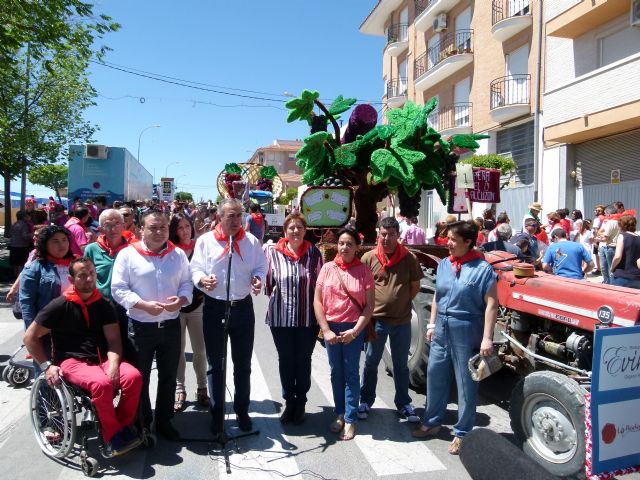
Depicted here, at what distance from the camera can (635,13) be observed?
12.2 meters

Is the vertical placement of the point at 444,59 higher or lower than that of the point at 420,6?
lower

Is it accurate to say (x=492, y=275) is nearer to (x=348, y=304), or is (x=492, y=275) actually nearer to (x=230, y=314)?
(x=348, y=304)

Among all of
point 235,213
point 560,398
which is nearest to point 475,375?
point 560,398

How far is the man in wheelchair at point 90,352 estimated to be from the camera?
367cm

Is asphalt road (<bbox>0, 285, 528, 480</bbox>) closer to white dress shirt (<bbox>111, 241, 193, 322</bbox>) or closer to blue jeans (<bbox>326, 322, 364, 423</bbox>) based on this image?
blue jeans (<bbox>326, 322, 364, 423</bbox>)

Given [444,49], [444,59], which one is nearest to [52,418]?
[444,59]

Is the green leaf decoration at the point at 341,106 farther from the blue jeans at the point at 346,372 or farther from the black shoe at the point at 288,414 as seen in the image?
the black shoe at the point at 288,414

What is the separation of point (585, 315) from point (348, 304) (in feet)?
5.81

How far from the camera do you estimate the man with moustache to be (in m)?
4.53

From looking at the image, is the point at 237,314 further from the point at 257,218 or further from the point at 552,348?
the point at 257,218

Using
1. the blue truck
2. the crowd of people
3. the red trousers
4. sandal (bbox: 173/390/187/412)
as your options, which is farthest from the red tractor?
the blue truck

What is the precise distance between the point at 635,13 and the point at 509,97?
18.6 feet

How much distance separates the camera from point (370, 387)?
15.6 feet

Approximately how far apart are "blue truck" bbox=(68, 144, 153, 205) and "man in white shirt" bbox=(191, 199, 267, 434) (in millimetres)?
14417
